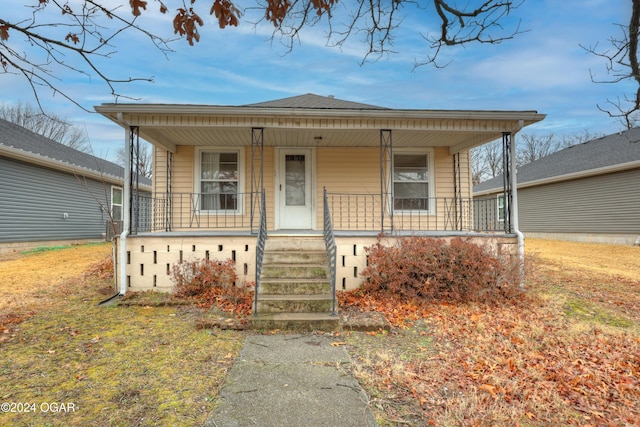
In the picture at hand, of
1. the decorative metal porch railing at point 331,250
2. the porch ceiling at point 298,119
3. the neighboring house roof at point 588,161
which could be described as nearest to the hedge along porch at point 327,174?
the porch ceiling at point 298,119

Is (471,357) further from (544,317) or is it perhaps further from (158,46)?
(158,46)

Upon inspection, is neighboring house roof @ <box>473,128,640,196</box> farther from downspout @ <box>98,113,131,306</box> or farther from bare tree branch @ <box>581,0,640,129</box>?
downspout @ <box>98,113,131,306</box>

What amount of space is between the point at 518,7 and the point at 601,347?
4.04 m

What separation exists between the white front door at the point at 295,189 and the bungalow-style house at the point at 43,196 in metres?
5.01

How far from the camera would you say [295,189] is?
27.3ft

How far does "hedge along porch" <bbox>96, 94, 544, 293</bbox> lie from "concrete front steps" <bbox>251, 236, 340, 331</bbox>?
599 millimetres

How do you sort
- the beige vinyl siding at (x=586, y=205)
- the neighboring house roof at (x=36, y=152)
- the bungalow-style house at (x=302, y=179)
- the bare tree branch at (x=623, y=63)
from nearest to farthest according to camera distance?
the bare tree branch at (x=623, y=63), the bungalow-style house at (x=302, y=179), the neighboring house roof at (x=36, y=152), the beige vinyl siding at (x=586, y=205)

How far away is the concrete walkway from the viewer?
93.3 inches

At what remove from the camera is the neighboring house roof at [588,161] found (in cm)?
1281

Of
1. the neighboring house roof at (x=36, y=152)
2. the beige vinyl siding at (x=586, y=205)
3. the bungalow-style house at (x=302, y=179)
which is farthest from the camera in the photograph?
the beige vinyl siding at (x=586, y=205)

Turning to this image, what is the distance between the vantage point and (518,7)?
4047mm

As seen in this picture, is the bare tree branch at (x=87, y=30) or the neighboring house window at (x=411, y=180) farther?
the neighboring house window at (x=411, y=180)

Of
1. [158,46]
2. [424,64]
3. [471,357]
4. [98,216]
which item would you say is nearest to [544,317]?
[471,357]

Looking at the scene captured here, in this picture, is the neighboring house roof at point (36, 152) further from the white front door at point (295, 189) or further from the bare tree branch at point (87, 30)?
the bare tree branch at point (87, 30)
